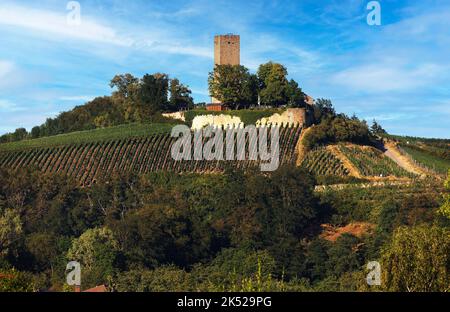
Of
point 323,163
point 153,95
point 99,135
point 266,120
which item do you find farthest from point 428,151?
point 99,135

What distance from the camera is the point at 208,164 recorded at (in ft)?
174

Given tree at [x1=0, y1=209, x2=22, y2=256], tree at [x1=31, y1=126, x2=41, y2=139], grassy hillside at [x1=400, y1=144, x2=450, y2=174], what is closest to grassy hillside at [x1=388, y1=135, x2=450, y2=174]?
grassy hillside at [x1=400, y1=144, x2=450, y2=174]

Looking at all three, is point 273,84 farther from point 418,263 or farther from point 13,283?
point 418,263

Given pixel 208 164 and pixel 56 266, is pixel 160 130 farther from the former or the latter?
pixel 56 266

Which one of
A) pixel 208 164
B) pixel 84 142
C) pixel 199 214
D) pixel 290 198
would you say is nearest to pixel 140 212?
pixel 199 214

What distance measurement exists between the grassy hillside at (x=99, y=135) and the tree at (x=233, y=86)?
4407 mm

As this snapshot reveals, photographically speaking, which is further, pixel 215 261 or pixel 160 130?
pixel 160 130

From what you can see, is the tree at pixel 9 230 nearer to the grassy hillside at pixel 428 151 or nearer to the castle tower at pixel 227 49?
the grassy hillside at pixel 428 151

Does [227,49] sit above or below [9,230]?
above

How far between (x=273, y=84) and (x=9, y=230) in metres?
24.5

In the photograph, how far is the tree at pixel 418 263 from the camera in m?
20.3

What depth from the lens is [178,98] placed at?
6294 cm
